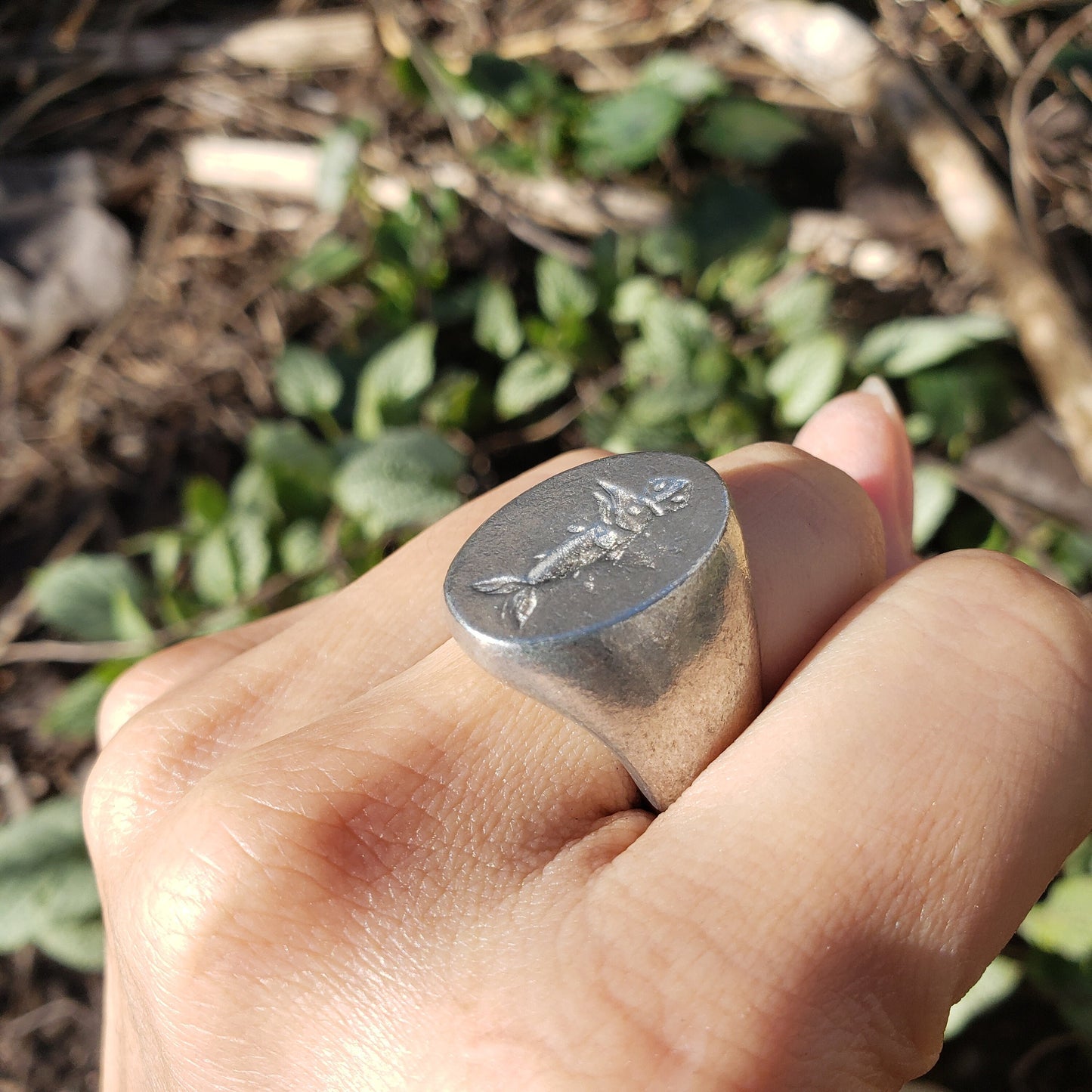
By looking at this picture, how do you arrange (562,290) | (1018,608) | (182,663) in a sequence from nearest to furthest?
1. (1018,608)
2. (182,663)
3. (562,290)

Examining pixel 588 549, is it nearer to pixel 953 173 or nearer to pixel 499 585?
pixel 499 585

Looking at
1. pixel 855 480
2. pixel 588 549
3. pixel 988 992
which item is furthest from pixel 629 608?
pixel 988 992

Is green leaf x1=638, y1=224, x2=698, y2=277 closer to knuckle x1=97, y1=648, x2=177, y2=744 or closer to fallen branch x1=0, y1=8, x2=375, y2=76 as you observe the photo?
fallen branch x1=0, y1=8, x2=375, y2=76

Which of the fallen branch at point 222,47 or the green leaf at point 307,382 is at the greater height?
the fallen branch at point 222,47

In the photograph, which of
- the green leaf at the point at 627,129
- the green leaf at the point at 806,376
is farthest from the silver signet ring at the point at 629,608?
the green leaf at the point at 627,129

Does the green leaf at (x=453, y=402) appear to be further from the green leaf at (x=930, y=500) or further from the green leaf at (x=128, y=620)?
the green leaf at (x=930, y=500)

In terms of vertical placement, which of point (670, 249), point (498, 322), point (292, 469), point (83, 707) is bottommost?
point (83, 707)

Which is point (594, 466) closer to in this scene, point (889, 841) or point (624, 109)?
point (889, 841)
